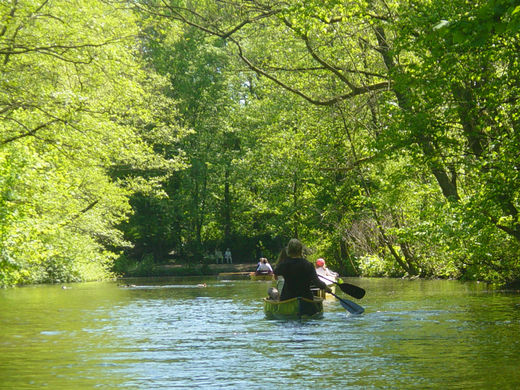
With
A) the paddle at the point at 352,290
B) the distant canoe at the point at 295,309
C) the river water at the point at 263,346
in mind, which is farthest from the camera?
the paddle at the point at 352,290

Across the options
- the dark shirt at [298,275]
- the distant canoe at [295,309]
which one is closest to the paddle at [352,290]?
the distant canoe at [295,309]

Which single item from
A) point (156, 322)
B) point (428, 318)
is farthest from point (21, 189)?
point (428, 318)

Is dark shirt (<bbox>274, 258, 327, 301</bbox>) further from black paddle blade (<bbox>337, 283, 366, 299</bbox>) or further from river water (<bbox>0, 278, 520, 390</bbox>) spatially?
black paddle blade (<bbox>337, 283, 366, 299</bbox>)

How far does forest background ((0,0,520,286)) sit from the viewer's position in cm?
1684

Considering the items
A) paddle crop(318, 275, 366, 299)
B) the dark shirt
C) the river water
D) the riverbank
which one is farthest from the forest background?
the riverbank

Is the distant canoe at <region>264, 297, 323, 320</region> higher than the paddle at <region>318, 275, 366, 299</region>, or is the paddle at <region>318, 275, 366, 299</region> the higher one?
the paddle at <region>318, 275, 366, 299</region>

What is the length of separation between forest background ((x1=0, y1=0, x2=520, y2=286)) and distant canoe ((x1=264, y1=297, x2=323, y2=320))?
13.0ft

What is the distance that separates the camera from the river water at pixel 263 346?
29.5ft

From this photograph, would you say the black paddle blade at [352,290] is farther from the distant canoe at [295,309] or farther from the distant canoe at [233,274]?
the distant canoe at [233,274]

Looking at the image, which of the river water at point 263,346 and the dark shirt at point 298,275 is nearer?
the river water at point 263,346

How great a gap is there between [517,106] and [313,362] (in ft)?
28.9

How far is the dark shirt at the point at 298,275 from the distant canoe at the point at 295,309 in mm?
203

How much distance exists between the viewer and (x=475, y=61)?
16.8 meters

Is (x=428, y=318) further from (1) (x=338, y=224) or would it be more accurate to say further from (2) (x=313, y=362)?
(1) (x=338, y=224)
